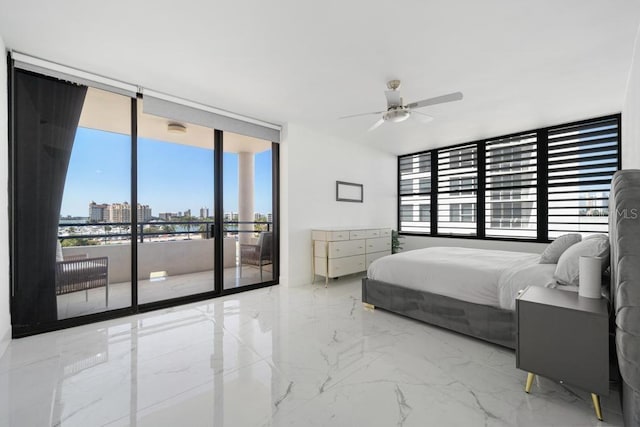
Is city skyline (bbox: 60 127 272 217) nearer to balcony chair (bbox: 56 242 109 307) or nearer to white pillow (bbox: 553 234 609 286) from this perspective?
balcony chair (bbox: 56 242 109 307)

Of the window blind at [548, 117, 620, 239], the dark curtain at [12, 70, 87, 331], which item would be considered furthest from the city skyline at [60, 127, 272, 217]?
the window blind at [548, 117, 620, 239]

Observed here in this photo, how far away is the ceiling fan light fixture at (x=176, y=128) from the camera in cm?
404

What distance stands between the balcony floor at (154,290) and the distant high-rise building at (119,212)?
893 mm

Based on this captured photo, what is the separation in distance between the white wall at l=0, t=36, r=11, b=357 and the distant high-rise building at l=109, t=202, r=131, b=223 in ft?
3.11

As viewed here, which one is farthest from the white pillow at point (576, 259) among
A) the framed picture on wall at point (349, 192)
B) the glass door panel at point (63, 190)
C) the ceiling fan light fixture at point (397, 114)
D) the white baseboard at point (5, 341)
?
the white baseboard at point (5, 341)

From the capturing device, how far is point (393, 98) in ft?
9.25

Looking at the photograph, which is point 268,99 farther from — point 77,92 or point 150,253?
point 150,253

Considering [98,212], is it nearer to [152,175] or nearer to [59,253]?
[59,253]

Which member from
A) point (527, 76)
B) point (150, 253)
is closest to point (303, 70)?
point (527, 76)

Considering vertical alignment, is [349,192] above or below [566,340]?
above

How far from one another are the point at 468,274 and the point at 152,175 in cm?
425

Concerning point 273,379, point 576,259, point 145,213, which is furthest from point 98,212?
point 576,259

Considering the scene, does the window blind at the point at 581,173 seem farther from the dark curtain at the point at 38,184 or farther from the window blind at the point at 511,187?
the dark curtain at the point at 38,184

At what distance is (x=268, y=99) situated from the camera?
11.2ft
